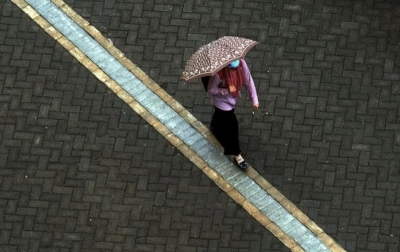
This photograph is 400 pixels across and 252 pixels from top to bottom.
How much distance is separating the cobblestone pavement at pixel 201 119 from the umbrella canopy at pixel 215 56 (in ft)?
5.07

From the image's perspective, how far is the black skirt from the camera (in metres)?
10.6

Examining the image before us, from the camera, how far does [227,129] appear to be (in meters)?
10.7

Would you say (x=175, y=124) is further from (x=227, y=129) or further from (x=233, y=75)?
(x=233, y=75)

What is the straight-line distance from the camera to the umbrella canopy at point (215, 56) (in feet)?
32.0

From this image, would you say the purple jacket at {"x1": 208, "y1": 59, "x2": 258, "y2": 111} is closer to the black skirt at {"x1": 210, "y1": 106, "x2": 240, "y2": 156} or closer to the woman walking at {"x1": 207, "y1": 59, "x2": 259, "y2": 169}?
the woman walking at {"x1": 207, "y1": 59, "x2": 259, "y2": 169}

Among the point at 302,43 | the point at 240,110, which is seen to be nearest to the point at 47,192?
the point at 240,110

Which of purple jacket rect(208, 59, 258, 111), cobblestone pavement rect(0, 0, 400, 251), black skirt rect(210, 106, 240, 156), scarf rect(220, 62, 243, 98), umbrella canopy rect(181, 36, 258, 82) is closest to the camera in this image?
umbrella canopy rect(181, 36, 258, 82)

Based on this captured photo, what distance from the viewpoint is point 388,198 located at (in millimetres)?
10750

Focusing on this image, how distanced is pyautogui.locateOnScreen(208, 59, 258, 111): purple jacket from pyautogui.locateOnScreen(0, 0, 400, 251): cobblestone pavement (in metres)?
0.93

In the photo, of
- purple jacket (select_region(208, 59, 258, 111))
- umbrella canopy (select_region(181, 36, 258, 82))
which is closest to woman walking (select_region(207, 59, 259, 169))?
purple jacket (select_region(208, 59, 258, 111))

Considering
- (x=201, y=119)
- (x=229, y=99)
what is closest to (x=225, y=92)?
(x=229, y=99)

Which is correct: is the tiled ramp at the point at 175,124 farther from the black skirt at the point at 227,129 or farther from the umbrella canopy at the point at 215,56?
the umbrella canopy at the point at 215,56

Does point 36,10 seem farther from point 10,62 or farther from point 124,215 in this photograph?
point 124,215

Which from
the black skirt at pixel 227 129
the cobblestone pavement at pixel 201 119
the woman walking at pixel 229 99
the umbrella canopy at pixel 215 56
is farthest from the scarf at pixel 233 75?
the cobblestone pavement at pixel 201 119
